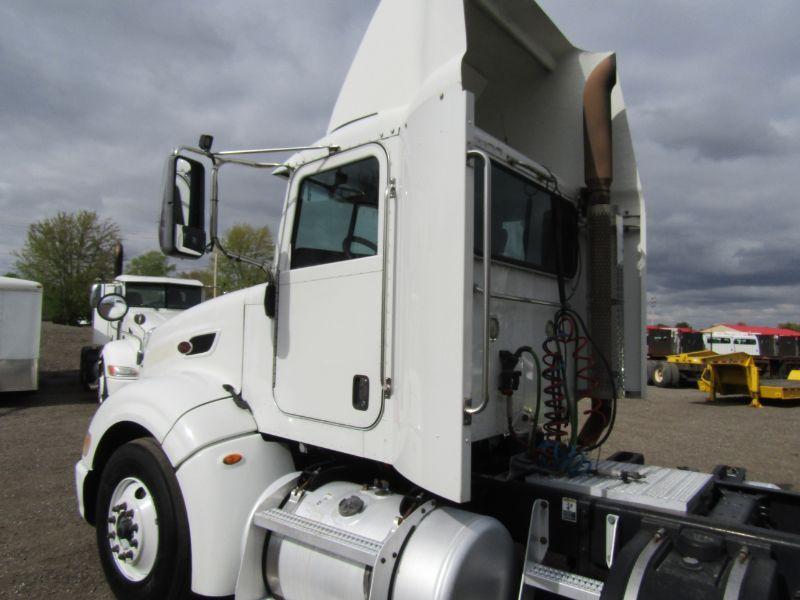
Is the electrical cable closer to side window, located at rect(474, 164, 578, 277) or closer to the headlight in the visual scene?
side window, located at rect(474, 164, 578, 277)

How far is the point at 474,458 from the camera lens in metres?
3.03

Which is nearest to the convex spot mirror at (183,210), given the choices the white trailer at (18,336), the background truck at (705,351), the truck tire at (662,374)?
the white trailer at (18,336)

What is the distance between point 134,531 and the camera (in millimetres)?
3244

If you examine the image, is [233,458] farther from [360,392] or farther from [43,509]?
[43,509]

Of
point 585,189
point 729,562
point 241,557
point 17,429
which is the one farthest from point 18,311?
point 729,562

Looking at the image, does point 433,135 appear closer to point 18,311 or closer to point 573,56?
point 573,56

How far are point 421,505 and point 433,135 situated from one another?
1593 mm

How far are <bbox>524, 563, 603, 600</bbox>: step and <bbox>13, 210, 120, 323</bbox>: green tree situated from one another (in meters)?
39.3

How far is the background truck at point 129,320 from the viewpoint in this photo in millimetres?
9562

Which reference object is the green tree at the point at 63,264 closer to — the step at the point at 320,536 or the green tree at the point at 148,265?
the green tree at the point at 148,265

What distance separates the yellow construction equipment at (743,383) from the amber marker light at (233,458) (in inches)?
598

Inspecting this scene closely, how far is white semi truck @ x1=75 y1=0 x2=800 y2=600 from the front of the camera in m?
2.23

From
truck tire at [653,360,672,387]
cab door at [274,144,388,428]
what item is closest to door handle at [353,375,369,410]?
cab door at [274,144,388,428]

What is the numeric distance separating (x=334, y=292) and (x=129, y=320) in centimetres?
965
